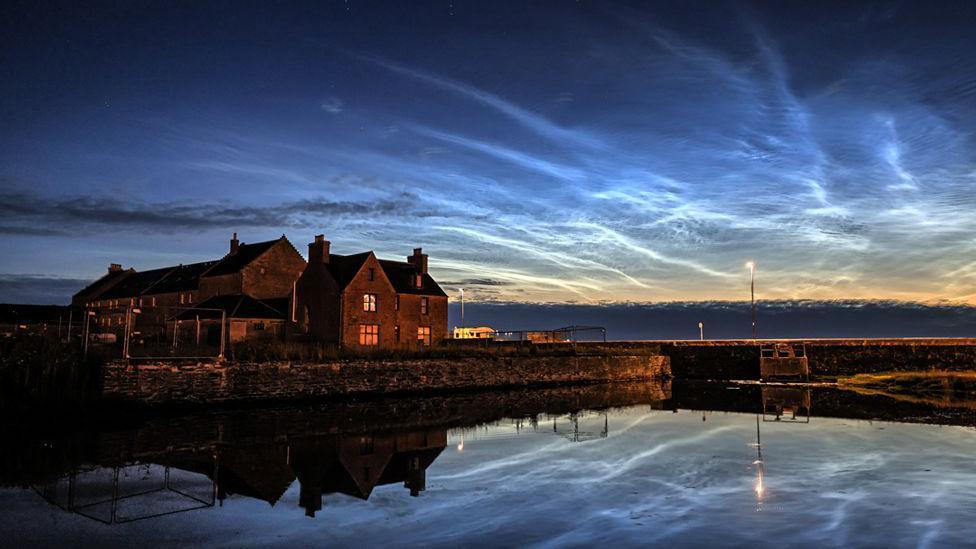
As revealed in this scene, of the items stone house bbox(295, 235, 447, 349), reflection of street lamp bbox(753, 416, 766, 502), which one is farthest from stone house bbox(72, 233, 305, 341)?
reflection of street lamp bbox(753, 416, 766, 502)

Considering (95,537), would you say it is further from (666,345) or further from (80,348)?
(666,345)

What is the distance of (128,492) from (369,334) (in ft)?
121

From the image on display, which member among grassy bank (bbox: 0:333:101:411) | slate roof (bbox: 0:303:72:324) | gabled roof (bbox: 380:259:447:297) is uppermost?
gabled roof (bbox: 380:259:447:297)

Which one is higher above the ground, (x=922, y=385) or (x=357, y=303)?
(x=357, y=303)

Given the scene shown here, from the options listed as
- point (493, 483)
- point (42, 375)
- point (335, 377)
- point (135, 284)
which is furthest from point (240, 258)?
point (493, 483)

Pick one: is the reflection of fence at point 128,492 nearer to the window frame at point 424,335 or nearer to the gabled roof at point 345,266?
the gabled roof at point 345,266

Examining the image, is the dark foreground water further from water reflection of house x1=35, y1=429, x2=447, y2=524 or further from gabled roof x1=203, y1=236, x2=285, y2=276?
gabled roof x1=203, y1=236, x2=285, y2=276

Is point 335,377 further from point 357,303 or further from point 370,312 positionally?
point 370,312

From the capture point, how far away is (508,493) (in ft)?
40.3

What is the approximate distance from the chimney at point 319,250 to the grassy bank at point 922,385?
37494mm

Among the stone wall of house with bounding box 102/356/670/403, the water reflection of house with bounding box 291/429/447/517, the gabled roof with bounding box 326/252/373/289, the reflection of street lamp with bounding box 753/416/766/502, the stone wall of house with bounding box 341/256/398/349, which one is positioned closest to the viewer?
the reflection of street lamp with bounding box 753/416/766/502

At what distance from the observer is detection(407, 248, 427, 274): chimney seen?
58.4 meters

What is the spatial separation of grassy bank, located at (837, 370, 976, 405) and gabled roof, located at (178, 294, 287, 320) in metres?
42.2

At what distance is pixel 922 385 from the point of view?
38844mm
